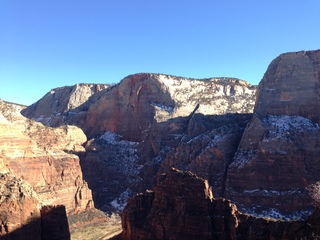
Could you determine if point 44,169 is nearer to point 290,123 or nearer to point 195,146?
point 195,146

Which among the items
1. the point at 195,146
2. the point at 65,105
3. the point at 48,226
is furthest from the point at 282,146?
the point at 65,105

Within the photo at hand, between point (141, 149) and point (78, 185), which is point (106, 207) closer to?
point (78, 185)

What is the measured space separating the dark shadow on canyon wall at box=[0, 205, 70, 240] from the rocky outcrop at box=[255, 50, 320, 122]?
53088 mm

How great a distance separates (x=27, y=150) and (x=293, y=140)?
1852 inches

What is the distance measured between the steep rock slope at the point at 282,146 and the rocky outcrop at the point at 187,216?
25.5 meters

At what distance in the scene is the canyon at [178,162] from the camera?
37.7 metres

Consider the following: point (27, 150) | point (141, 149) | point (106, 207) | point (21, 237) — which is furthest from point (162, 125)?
point (21, 237)

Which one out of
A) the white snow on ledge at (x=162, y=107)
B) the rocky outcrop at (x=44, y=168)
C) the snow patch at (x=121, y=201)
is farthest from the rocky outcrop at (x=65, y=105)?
the rocky outcrop at (x=44, y=168)

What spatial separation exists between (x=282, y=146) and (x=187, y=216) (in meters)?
37.8

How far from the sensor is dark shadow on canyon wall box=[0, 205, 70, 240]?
34.9 metres

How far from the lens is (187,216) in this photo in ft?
126

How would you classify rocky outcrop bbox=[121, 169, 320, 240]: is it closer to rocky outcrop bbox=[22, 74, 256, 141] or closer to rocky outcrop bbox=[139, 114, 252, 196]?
rocky outcrop bbox=[139, 114, 252, 196]

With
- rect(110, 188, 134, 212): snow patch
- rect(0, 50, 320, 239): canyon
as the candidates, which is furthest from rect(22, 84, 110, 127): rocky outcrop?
rect(110, 188, 134, 212): snow patch

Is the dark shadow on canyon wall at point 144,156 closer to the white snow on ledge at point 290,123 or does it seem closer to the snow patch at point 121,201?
the snow patch at point 121,201
